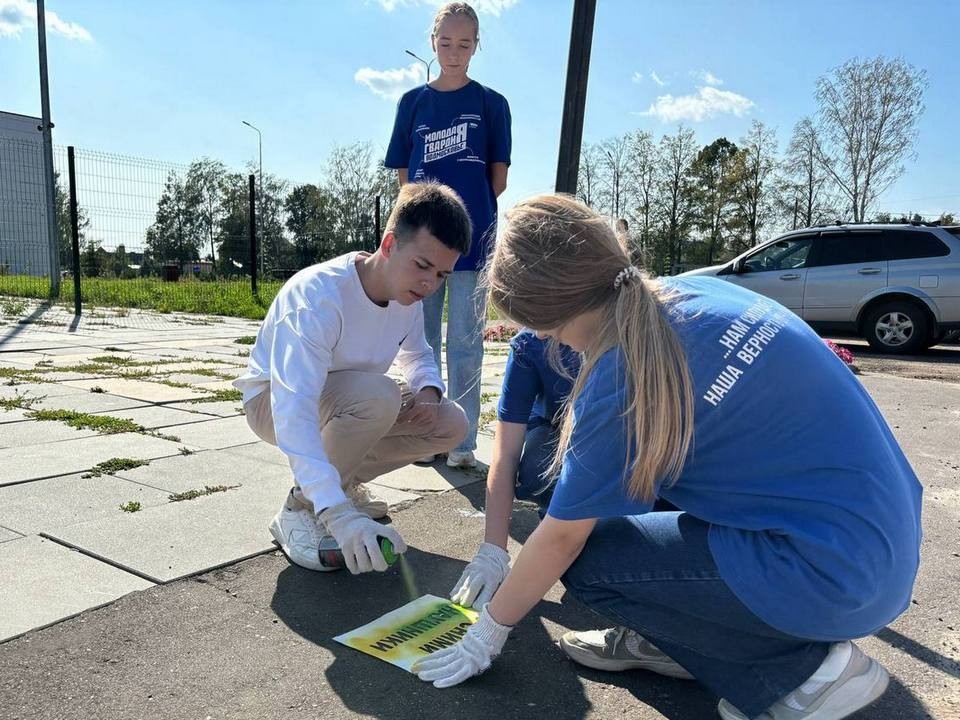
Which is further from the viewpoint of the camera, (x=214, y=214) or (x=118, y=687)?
(x=214, y=214)

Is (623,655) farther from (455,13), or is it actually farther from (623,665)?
(455,13)

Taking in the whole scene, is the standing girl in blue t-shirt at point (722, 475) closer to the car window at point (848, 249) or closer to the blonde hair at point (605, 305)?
the blonde hair at point (605, 305)

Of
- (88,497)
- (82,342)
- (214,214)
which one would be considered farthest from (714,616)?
(214,214)

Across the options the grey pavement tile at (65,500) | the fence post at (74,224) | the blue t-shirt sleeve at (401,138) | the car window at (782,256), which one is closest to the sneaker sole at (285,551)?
the grey pavement tile at (65,500)

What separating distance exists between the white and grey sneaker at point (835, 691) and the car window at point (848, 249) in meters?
9.02

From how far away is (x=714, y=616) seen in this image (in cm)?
155

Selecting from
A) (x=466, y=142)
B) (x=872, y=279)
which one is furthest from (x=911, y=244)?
(x=466, y=142)

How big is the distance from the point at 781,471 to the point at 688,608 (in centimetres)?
36

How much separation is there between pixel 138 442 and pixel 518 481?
7.02 feet

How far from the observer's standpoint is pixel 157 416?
13.9 ft

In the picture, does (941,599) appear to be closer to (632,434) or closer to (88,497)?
(632,434)

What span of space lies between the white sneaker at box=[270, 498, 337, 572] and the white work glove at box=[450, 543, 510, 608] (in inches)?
17.5

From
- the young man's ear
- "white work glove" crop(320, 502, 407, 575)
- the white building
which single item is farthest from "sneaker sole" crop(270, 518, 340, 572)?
the white building

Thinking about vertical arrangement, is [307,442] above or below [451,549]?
above
